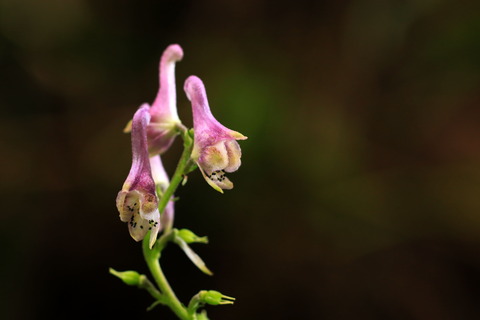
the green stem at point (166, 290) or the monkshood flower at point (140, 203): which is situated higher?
the monkshood flower at point (140, 203)

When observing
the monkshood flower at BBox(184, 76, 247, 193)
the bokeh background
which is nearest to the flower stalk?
the monkshood flower at BBox(184, 76, 247, 193)

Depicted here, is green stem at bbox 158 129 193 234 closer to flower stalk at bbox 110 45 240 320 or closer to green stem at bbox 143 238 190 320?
flower stalk at bbox 110 45 240 320

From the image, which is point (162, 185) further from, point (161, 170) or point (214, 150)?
point (214, 150)

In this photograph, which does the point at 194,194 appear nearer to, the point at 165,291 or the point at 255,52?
the point at 255,52

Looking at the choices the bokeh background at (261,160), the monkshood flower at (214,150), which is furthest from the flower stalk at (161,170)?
the bokeh background at (261,160)

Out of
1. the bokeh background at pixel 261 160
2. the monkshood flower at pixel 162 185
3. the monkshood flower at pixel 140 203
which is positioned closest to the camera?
the monkshood flower at pixel 140 203

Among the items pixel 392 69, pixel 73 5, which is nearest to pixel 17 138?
pixel 73 5

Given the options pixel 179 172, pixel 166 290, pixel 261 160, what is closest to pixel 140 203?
Result: pixel 179 172

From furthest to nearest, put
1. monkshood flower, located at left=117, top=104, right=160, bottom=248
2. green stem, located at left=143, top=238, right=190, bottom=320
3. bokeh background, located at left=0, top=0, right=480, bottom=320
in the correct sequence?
bokeh background, located at left=0, top=0, right=480, bottom=320 < green stem, located at left=143, top=238, right=190, bottom=320 < monkshood flower, located at left=117, top=104, right=160, bottom=248

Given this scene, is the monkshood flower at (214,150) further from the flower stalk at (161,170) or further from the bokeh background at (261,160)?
the bokeh background at (261,160)
